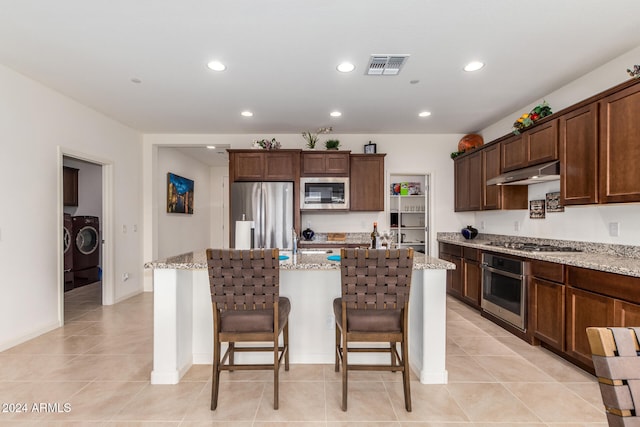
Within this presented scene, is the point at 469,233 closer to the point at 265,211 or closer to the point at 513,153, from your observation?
the point at 513,153

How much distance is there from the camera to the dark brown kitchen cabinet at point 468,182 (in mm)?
4273

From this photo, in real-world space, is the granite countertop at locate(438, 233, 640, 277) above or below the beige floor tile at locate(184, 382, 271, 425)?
above

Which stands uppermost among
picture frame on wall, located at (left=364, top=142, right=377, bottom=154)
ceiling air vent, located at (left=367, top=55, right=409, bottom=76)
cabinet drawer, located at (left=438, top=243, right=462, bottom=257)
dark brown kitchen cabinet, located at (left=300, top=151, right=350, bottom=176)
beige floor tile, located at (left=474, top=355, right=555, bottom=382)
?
ceiling air vent, located at (left=367, top=55, right=409, bottom=76)

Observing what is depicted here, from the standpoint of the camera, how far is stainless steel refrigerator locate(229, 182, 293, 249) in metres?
4.38

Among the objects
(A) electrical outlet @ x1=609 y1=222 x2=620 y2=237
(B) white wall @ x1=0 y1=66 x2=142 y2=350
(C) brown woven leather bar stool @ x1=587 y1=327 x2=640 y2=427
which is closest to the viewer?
(C) brown woven leather bar stool @ x1=587 y1=327 x2=640 y2=427

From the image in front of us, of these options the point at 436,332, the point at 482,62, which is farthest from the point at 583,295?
the point at 482,62

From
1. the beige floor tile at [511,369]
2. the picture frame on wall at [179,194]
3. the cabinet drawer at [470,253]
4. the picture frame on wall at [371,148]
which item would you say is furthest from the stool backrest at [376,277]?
the picture frame on wall at [179,194]

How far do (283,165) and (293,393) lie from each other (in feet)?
10.3

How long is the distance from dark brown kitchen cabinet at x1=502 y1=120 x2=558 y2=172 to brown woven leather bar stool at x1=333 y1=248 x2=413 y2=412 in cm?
226

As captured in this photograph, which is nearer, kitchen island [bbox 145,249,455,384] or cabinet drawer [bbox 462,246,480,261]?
kitchen island [bbox 145,249,455,384]

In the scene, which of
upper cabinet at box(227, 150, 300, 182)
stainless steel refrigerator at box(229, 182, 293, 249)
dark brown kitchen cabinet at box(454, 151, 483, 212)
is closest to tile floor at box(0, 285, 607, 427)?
stainless steel refrigerator at box(229, 182, 293, 249)

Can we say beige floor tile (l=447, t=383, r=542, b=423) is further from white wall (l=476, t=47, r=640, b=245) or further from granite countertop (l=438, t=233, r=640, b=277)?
white wall (l=476, t=47, r=640, b=245)

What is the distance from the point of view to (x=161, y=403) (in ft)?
6.50

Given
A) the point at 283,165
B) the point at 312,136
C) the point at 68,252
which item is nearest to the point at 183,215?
the point at 68,252
